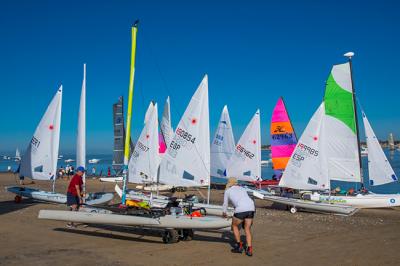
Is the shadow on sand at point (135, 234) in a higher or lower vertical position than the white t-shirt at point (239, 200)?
lower

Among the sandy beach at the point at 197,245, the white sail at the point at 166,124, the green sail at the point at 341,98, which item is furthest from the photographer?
the white sail at the point at 166,124

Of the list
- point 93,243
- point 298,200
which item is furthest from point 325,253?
point 298,200

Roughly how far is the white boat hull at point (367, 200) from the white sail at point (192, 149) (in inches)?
211

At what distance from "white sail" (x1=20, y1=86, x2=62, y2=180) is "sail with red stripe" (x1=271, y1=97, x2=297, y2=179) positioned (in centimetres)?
1199

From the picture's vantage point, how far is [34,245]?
783 centimetres

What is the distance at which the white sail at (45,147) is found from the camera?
14.7m

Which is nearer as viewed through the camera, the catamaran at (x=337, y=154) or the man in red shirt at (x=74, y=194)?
the man in red shirt at (x=74, y=194)

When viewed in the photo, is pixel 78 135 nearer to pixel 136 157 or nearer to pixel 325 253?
pixel 136 157

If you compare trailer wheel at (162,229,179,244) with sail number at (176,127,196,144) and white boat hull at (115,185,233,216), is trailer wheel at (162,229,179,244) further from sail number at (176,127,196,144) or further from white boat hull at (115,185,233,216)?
sail number at (176,127,196,144)

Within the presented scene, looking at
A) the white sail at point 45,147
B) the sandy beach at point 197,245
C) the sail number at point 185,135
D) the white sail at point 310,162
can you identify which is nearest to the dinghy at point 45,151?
the white sail at point 45,147

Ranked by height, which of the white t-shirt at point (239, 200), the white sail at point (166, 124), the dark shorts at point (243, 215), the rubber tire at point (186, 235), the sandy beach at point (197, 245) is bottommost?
the sandy beach at point (197, 245)

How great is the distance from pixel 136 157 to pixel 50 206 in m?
4.40

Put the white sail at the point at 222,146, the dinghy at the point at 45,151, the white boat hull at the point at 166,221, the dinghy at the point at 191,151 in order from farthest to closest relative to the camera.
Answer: the white sail at the point at 222,146 → the dinghy at the point at 45,151 → the dinghy at the point at 191,151 → the white boat hull at the point at 166,221

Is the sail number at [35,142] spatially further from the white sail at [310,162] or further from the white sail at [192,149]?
the white sail at [310,162]
